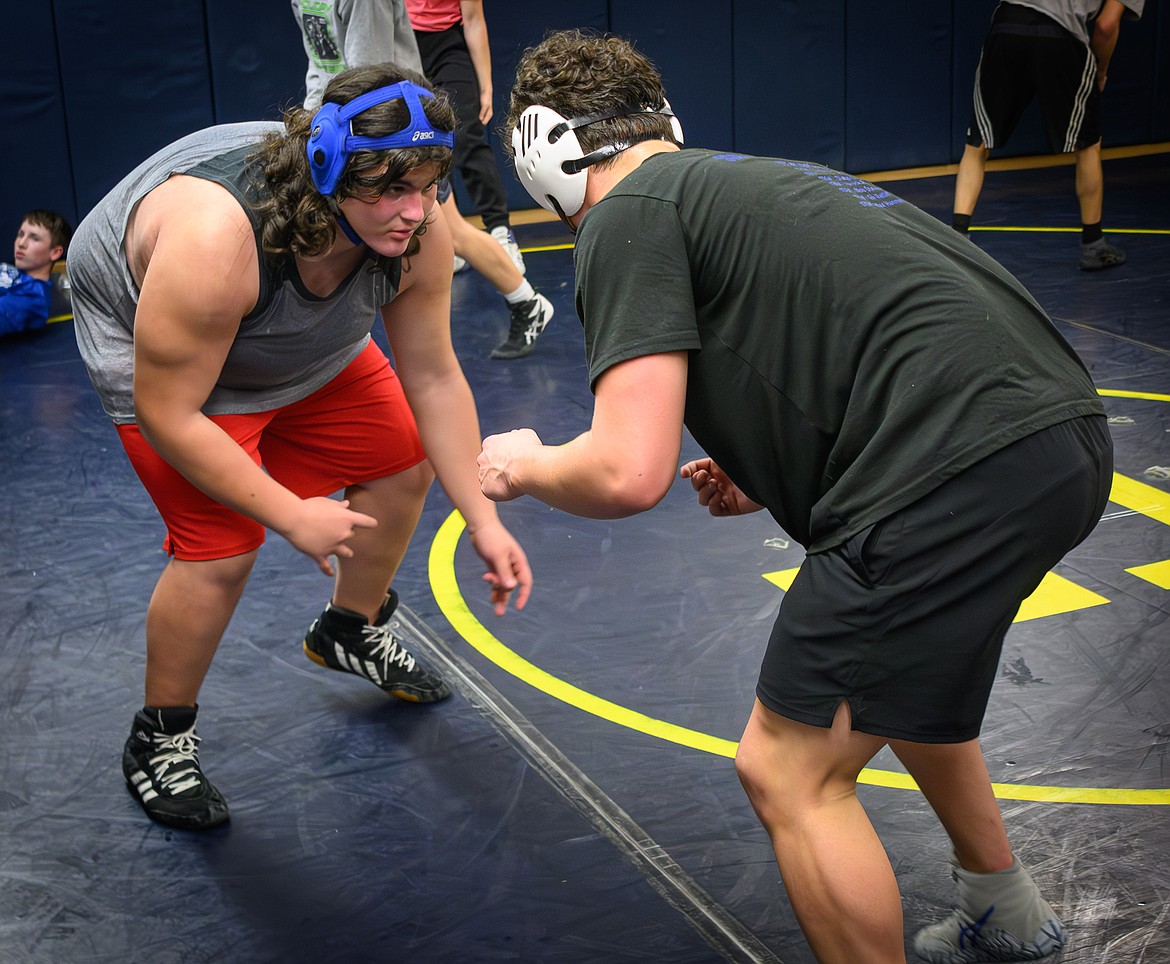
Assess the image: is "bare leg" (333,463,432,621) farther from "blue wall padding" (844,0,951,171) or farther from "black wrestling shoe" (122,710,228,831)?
"blue wall padding" (844,0,951,171)

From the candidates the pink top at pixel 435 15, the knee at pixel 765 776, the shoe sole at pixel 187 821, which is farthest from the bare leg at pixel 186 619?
the pink top at pixel 435 15

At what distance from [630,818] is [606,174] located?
1.30 metres

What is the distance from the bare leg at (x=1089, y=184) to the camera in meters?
6.86

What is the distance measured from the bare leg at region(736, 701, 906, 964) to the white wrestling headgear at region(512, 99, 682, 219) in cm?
80

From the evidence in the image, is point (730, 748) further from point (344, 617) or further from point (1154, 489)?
point (1154, 489)

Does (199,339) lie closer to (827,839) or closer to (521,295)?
(827,839)

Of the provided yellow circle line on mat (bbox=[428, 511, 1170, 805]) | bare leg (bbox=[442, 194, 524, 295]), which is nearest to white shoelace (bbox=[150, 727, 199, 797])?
yellow circle line on mat (bbox=[428, 511, 1170, 805])

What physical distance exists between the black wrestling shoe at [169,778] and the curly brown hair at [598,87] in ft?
4.95

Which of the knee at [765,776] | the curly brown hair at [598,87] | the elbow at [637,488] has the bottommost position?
the knee at [765,776]

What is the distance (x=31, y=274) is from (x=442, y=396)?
15.3ft

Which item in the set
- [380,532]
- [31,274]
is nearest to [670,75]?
[31,274]

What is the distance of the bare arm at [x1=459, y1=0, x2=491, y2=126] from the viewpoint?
657 centimetres

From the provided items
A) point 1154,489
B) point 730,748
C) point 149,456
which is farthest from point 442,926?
point 1154,489

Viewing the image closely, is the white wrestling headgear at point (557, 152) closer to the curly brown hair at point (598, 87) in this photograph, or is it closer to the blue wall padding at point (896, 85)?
the curly brown hair at point (598, 87)
